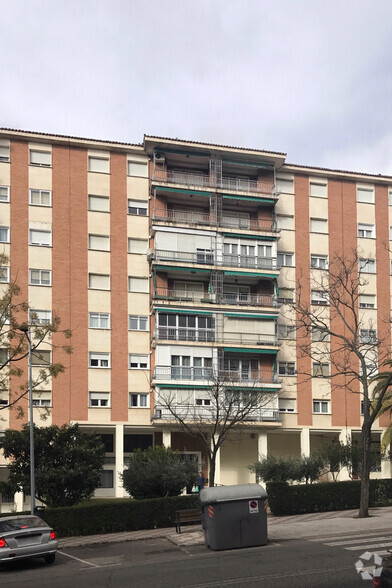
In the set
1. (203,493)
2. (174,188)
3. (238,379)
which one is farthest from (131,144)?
(203,493)

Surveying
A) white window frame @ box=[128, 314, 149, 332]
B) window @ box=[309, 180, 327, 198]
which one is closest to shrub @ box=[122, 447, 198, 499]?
white window frame @ box=[128, 314, 149, 332]

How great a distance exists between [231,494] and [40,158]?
30417 millimetres

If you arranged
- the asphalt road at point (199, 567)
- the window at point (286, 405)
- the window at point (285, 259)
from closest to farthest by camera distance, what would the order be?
the asphalt road at point (199, 567)
the window at point (286, 405)
the window at point (285, 259)

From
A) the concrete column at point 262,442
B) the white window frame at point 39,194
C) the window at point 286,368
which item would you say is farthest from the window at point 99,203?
the concrete column at point 262,442

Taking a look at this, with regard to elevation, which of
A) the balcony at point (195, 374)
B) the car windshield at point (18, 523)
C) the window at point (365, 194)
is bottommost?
the car windshield at point (18, 523)

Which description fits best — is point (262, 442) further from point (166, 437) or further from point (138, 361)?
point (138, 361)

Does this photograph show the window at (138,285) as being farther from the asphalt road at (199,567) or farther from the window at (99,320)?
the asphalt road at (199,567)

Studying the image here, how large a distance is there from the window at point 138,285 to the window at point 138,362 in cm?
400

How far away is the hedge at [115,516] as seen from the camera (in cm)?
2344

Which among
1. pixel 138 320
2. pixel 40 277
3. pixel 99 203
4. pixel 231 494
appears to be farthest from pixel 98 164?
pixel 231 494

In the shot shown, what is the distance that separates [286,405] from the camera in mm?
46031

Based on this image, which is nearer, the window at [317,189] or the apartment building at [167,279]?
the apartment building at [167,279]

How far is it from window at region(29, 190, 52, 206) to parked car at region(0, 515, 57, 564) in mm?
28264

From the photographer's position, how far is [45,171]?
43844mm
